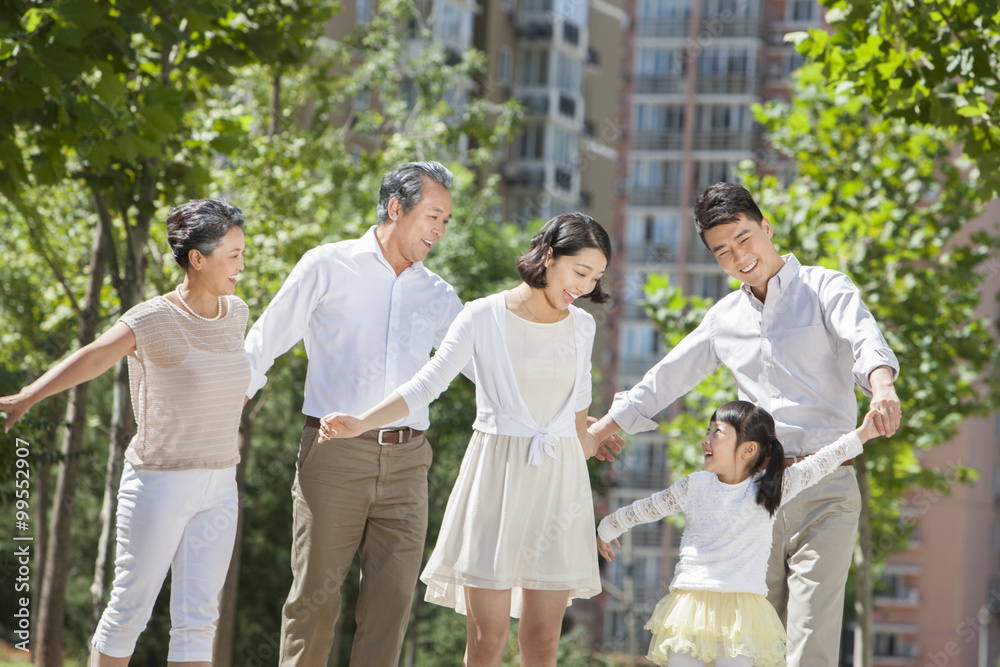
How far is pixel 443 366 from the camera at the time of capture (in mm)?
4633

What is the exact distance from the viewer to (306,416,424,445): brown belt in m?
5.00

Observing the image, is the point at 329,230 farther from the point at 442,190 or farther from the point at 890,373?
the point at 890,373

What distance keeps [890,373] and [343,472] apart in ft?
7.44

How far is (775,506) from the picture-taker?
15.2 ft

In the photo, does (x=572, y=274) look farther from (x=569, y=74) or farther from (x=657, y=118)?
(x=657, y=118)

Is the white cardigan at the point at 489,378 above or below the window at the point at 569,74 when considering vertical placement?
below

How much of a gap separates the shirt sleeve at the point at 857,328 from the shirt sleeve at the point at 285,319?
219 centimetres

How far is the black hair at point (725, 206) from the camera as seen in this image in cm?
482

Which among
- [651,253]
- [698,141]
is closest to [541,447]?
[651,253]

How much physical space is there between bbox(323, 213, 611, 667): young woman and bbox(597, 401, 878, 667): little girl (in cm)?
37

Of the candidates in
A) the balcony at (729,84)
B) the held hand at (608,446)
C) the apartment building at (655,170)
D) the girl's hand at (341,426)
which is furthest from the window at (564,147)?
the girl's hand at (341,426)

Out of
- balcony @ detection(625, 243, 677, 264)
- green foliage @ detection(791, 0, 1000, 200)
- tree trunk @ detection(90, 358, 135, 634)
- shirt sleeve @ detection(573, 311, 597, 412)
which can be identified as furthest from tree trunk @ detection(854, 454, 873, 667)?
balcony @ detection(625, 243, 677, 264)

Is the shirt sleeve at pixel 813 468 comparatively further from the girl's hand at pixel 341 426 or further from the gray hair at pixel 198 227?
the gray hair at pixel 198 227

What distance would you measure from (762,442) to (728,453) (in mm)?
142
